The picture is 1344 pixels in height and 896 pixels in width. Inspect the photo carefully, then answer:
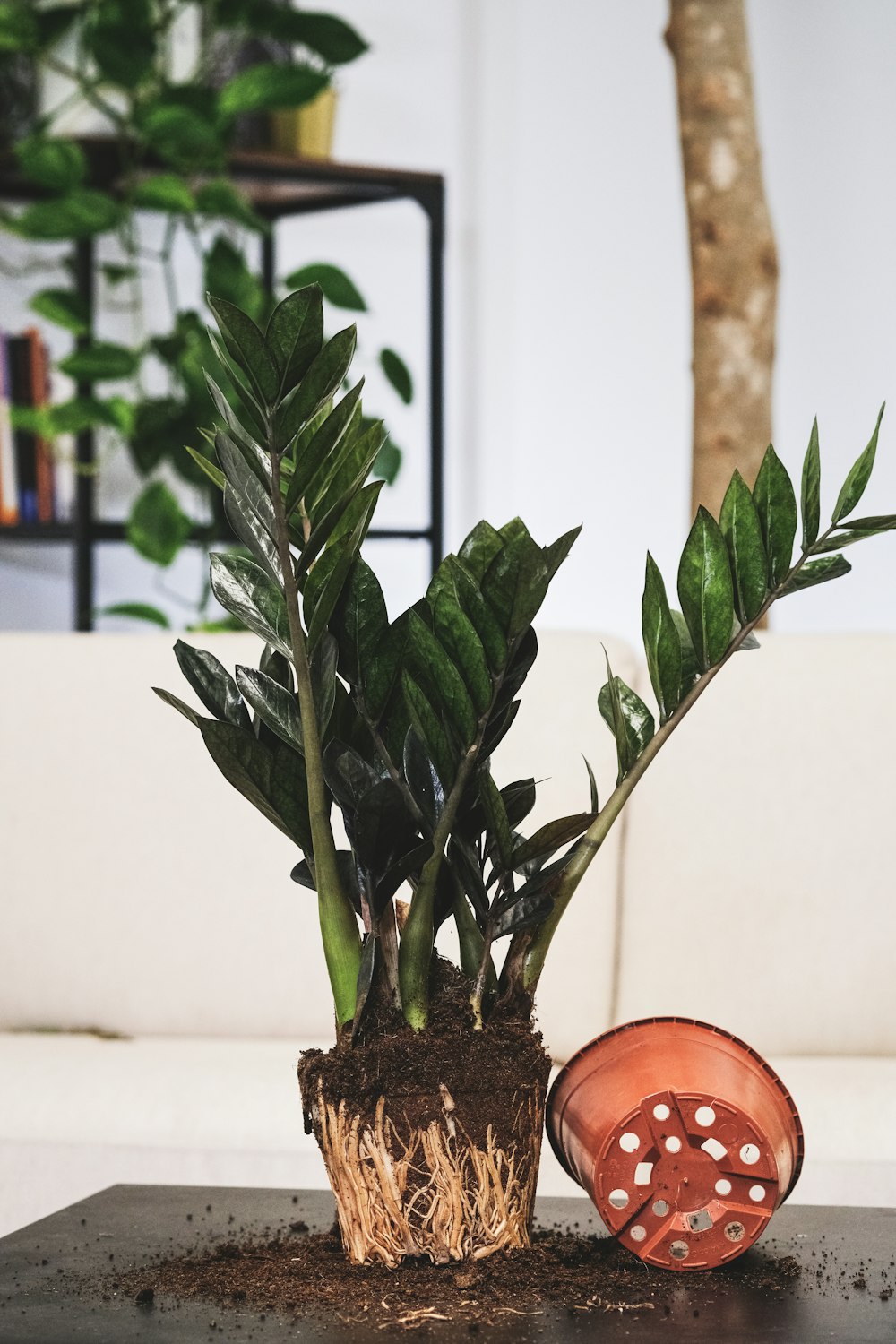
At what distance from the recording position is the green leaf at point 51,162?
227 centimetres

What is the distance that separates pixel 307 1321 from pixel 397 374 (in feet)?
7.10

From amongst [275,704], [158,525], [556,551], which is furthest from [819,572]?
[158,525]

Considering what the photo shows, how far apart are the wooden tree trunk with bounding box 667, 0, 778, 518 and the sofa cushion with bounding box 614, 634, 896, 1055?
578 mm

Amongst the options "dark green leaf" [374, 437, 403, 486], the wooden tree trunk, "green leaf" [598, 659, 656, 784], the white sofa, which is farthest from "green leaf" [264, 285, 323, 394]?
"dark green leaf" [374, 437, 403, 486]

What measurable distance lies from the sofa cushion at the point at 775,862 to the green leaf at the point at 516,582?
93 cm

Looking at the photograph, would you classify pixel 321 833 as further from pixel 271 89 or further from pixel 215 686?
pixel 271 89

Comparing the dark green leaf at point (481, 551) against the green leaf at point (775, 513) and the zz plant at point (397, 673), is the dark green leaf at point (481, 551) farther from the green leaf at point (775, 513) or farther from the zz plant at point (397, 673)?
the green leaf at point (775, 513)

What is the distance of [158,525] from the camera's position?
2.39 meters

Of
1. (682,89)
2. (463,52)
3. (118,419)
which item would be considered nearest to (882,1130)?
(682,89)

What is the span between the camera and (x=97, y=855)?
60.4 inches

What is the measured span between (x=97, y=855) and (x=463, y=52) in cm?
204

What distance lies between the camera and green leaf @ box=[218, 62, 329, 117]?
91.1 inches

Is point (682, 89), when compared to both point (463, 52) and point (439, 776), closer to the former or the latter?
point (463, 52)

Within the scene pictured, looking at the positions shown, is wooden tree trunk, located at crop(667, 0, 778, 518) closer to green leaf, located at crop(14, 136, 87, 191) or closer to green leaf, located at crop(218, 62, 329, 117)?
green leaf, located at crop(218, 62, 329, 117)
